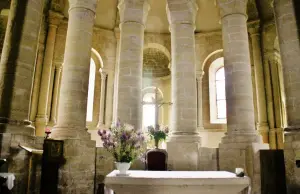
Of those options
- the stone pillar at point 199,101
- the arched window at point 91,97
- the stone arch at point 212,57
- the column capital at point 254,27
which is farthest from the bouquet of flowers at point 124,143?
the column capital at point 254,27

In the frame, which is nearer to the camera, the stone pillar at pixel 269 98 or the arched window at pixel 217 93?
the stone pillar at pixel 269 98

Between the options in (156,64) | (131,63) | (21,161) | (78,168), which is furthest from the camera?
(156,64)

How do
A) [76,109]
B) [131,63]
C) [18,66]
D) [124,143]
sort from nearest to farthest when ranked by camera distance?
1. [124,143]
2. [18,66]
3. [76,109]
4. [131,63]

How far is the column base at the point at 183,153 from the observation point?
7688mm

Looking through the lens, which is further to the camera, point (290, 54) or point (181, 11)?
point (181, 11)

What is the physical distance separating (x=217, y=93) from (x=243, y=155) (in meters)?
6.39

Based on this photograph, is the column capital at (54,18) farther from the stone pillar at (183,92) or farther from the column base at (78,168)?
the column base at (78,168)

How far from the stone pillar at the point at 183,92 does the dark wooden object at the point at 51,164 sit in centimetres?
319

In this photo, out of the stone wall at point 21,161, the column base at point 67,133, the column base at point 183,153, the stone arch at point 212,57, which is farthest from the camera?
the stone arch at point 212,57

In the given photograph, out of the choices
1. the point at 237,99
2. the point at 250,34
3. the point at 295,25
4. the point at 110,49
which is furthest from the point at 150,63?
the point at 295,25

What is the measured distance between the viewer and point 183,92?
8367mm

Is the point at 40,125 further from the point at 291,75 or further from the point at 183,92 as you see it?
the point at 291,75

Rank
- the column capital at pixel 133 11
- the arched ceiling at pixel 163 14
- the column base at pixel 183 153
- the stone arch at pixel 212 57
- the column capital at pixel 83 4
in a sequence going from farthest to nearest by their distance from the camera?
the stone arch at pixel 212 57 → the arched ceiling at pixel 163 14 → the column capital at pixel 133 11 → the column capital at pixel 83 4 → the column base at pixel 183 153

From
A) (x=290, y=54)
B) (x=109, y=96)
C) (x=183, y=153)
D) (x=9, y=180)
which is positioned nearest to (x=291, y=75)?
(x=290, y=54)
